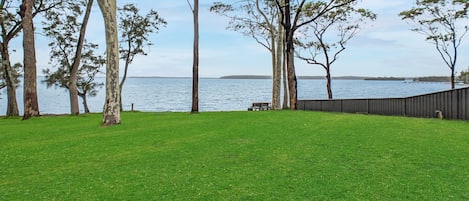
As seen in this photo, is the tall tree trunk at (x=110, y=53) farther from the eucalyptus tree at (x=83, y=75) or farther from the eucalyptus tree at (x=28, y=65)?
the eucalyptus tree at (x=83, y=75)

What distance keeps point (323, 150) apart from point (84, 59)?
29616 mm

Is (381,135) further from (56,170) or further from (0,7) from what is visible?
(0,7)

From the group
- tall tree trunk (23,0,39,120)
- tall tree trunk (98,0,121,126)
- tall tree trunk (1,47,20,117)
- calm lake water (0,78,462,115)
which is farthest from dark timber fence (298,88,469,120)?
calm lake water (0,78,462,115)

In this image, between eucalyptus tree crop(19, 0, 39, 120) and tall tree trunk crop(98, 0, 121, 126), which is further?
eucalyptus tree crop(19, 0, 39, 120)

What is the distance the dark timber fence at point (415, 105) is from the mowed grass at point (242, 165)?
2.84 metres

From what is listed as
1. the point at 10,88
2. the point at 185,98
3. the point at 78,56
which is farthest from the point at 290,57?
the point at 185,98

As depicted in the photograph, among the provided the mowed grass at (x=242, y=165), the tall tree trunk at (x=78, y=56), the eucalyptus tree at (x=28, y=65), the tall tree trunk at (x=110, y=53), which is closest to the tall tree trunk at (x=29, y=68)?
the eucalyptus tree at (x=28, y=65)

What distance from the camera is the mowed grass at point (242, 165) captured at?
383 centimetres

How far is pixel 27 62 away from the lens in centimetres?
1345

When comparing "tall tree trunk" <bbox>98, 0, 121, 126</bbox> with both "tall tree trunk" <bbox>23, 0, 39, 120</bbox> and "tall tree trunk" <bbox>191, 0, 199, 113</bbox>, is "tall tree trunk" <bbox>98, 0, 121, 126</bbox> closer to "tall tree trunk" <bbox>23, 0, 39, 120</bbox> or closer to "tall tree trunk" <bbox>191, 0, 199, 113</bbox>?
"tall tree trunk" <bbox>23, 0, 39, 120</bbox>

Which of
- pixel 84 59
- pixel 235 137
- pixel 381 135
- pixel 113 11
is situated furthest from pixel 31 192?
pixel 84 59

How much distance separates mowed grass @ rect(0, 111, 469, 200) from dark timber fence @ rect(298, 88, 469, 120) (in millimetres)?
2845

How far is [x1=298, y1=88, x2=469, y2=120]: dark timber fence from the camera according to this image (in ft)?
33.9

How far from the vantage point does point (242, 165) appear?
4.98m
